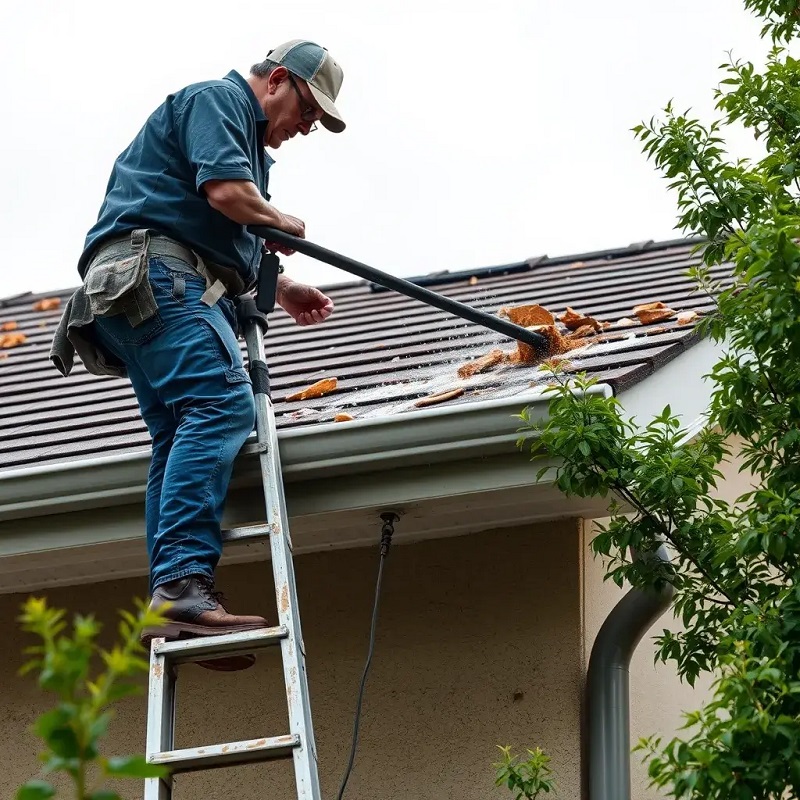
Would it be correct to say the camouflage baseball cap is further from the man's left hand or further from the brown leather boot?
the brown leather boot

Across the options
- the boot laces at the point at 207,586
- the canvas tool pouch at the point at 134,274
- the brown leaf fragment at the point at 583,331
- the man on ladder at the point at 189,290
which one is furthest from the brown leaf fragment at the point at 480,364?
the boot laces at the point at 207,586

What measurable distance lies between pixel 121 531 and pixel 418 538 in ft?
3.26

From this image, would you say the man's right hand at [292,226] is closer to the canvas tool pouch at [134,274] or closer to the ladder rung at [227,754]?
the canvas tool pouch at [134,274]

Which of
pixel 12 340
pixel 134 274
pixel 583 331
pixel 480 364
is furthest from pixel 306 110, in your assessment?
pixel 12 340

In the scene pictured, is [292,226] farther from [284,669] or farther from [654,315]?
[654,315]

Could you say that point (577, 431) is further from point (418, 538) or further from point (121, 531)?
point (121, 531)

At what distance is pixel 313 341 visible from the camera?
6262 millimetres

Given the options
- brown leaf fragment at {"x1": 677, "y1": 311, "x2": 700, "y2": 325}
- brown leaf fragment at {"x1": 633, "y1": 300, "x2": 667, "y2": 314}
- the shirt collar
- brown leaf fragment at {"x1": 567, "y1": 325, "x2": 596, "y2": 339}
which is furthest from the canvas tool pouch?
brown leaf fragment at {"x1": 633, "y1": 300, "x2": 667, "y2": 314}

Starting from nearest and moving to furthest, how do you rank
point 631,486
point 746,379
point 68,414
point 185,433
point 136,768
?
1. point 136,768
2. point 746,379
3. point 631,486
4. point 185,433
5. point 68,414

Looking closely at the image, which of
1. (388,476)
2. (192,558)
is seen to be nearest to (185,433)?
(192,558)

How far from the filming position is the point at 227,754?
2.83 metres

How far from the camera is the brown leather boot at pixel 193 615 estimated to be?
10.3 feet

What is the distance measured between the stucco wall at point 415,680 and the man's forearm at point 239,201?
1239 mm

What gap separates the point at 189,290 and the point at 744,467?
168 cm
